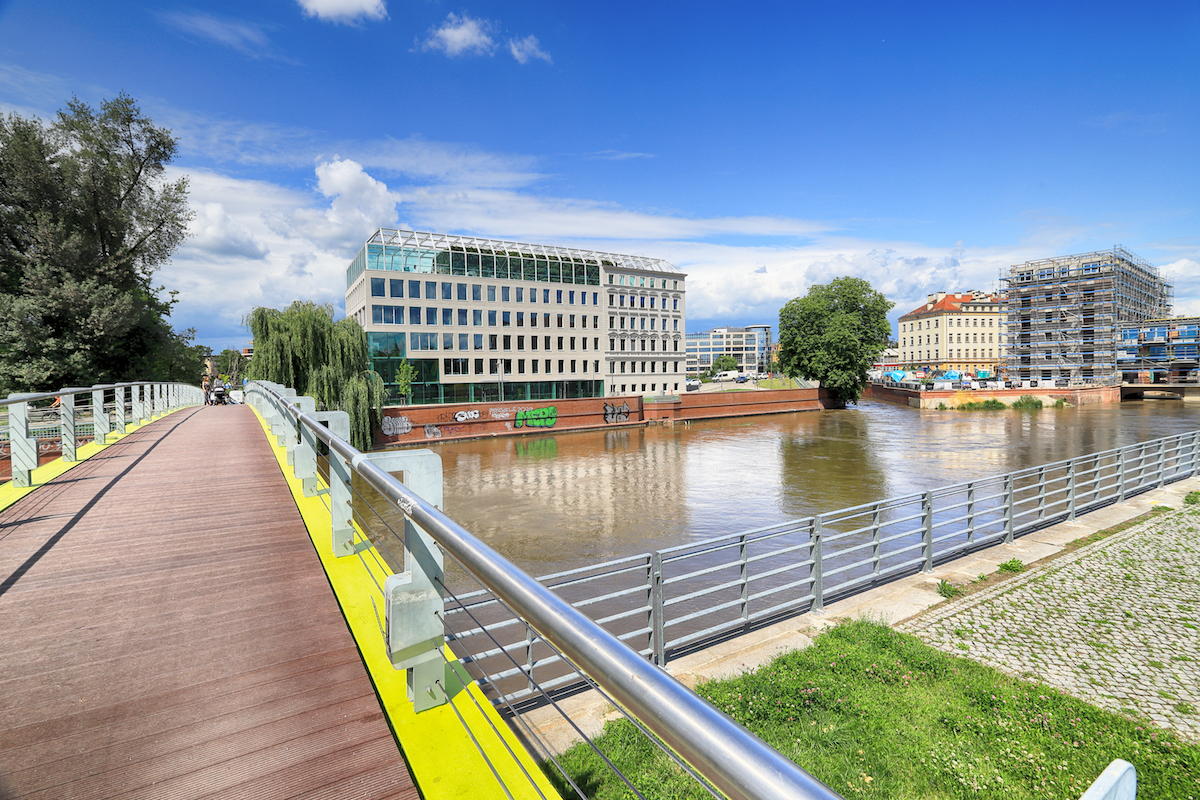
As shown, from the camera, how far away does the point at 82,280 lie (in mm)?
24266

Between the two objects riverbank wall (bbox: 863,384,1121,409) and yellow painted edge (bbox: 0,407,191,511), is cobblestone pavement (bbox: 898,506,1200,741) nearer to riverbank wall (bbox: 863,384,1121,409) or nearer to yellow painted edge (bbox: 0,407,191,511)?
yellow painted edge (bbox: 0,407,191,511)

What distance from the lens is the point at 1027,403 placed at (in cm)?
5650

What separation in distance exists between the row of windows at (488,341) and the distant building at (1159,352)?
226 ft

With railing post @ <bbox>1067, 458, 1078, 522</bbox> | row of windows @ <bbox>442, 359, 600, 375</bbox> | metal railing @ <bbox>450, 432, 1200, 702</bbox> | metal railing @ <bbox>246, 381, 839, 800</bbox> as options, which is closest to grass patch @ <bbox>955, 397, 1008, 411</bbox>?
row of windows @ <bbox>442, 359, 600, 375</bbox>

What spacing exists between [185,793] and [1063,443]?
41782 mm

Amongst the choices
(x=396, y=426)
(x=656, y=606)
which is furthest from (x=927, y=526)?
(x=396, y=426)

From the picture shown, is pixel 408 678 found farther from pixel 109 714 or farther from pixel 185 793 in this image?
pixel 109 714

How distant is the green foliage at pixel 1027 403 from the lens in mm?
56134

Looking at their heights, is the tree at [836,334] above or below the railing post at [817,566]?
above

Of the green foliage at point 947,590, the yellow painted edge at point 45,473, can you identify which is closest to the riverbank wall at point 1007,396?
the green foliage at point 947,590

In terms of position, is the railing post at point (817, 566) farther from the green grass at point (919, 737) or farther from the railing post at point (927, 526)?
the railing post at point (927, 526)

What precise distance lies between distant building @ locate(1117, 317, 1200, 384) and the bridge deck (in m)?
95.9

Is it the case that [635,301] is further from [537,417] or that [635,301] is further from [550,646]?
[550,646]

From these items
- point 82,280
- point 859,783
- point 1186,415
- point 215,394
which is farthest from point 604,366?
point 859,783
